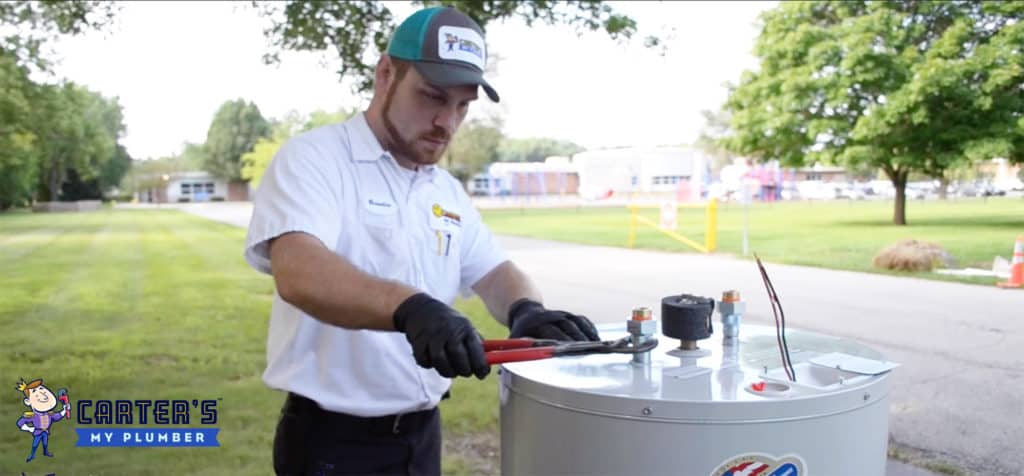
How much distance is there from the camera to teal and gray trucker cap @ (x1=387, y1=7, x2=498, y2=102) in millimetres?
1340

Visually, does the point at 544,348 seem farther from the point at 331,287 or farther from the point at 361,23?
the point at 361,23

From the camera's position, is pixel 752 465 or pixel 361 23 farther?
pixel 361 23

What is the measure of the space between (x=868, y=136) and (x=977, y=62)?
0.59 m

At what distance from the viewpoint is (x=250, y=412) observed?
380 cm

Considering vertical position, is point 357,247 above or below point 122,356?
above

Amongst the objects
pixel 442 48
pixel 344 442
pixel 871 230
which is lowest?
pixel 344 442

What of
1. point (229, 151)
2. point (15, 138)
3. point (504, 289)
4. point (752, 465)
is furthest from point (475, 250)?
point (229, 151)

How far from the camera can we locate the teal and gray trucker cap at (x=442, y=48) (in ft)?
4.40

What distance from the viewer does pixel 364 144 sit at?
4.76 feet

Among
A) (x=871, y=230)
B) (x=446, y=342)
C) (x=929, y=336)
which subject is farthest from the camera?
(x=871, y=230)

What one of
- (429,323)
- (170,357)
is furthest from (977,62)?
(170,357)

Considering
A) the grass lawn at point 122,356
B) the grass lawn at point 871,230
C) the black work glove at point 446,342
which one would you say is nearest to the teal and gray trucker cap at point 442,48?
the black work glove at point 446,342

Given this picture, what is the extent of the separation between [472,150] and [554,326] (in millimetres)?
7966

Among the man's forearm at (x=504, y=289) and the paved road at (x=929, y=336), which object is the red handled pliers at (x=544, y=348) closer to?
Answer: the man's forearm at (x=504, y=289)
